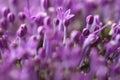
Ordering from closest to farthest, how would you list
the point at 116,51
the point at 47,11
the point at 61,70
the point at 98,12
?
1. the point at 61,70
2. the point at 116,51
3. the point at 47,11
4. the point at 98,12

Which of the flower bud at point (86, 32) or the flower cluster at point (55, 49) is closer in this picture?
the flower cluster at point (55, 49)

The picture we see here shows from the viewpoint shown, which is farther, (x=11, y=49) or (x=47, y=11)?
(x=47, y=11)

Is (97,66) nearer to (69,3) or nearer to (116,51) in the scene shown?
(116,51)

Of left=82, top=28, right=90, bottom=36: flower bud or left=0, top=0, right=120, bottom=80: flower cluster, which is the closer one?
left=0, top=0, right=120, bottom=80: flower cluster

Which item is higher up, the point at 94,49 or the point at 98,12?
the point at 98,12

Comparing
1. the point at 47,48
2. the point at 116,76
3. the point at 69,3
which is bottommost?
the point at 116,76

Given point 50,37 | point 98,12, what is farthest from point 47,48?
point 98,12

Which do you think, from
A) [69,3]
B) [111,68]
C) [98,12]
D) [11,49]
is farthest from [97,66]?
[98,12]

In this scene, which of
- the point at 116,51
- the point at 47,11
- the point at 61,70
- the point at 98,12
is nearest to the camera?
the point at 61,70
